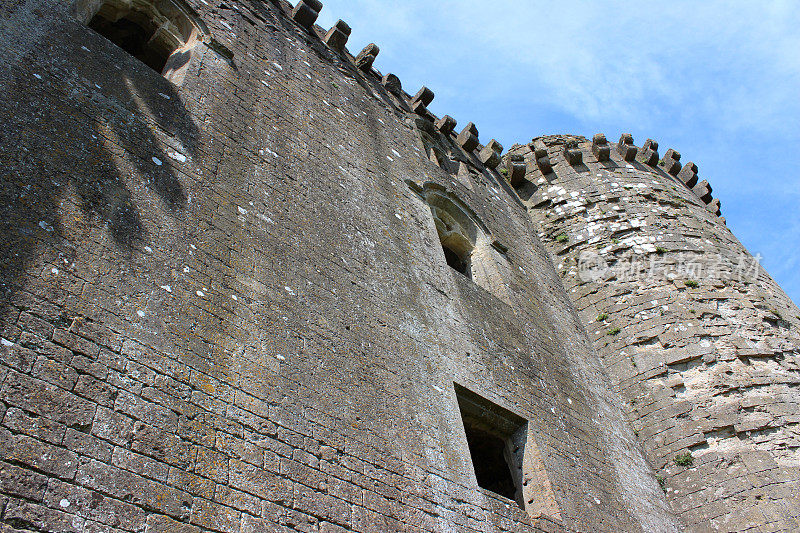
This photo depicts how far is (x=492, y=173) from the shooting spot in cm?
1184

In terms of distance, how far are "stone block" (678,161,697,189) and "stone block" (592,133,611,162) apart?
8.33ft

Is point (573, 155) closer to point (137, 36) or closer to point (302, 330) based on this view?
point (137, 36)

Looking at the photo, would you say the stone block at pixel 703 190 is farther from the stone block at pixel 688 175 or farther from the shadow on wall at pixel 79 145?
the shadow on wall at pixel 79 145

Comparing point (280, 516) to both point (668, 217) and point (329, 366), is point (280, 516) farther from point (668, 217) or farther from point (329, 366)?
point (668, 217)

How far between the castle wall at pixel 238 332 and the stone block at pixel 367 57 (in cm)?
311

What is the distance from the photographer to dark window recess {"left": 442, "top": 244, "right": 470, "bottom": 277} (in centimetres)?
835

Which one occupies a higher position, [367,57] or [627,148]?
[627,148]

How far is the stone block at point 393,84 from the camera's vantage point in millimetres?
10872

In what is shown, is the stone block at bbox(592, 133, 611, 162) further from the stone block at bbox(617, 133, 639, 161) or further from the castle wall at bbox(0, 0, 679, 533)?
the castle wall at bbox(0, 0, 679, 533)

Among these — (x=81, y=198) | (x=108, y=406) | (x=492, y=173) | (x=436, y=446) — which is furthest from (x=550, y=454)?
(x=492, y=173)

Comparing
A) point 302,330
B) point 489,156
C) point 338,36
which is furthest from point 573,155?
point 302,330

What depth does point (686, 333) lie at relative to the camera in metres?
7.84

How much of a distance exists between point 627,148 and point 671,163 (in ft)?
5.99

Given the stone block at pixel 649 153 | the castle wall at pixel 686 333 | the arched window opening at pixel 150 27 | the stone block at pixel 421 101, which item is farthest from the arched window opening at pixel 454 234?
the stone block at pixel 649 153
